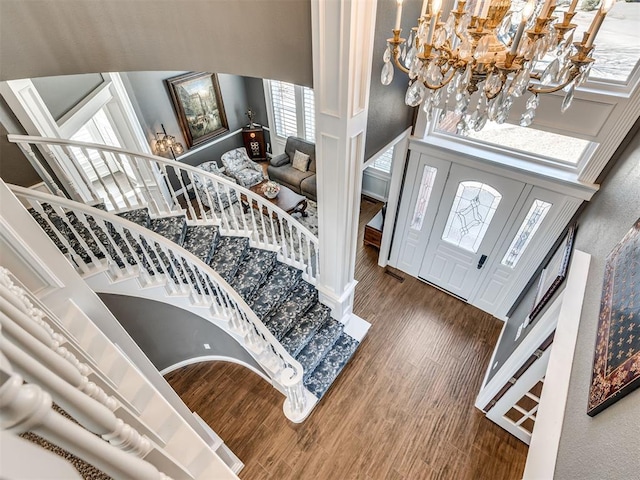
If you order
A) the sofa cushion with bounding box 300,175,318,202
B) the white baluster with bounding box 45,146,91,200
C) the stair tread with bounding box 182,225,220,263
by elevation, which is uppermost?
the white baluster with bounding box 45,146,91,200

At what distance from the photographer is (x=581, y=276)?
1.88m

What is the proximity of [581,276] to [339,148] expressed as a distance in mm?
1723

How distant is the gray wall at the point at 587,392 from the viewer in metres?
0.87

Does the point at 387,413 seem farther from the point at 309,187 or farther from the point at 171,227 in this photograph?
the point at 309,187

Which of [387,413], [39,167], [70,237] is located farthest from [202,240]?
[387,413]

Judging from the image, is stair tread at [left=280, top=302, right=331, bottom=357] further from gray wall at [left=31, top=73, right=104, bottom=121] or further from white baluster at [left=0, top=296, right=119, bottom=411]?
gray wall at [left=31, top=73, right=104, bottom=121]

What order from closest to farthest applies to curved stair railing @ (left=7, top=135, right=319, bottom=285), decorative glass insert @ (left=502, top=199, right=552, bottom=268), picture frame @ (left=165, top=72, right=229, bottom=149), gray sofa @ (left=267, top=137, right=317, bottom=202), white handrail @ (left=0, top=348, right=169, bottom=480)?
white handrail @ (left=0, top=348, right=169, bottom=480), curved stair railing @ (left=7, top=135, right=319, bottom=285), decorative glass insert @ (left=502, top=199, right=552, bottom=268), picture frame @ (left=165, top=72, right=229, bottom=149), gray sofa @ (left=267, top=137, right=317, bottom=202)

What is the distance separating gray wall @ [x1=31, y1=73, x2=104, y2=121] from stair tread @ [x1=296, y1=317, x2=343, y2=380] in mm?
3828

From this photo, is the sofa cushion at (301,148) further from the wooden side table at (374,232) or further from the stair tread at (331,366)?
the stair tread at (331,366)

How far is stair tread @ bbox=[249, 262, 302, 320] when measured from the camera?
11.1 ft

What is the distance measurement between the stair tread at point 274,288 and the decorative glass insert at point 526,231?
250 cm

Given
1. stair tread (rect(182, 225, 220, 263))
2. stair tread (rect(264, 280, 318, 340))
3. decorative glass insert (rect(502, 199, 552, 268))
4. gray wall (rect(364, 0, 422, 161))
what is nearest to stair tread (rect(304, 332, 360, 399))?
stair tread (rect(264, 280, 318, 340))

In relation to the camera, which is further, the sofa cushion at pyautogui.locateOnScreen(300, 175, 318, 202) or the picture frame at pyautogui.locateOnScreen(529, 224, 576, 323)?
the sofa cushion at pyautogui.locateOnScreen(300, 175, 318, 202)

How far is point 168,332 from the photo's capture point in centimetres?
340
